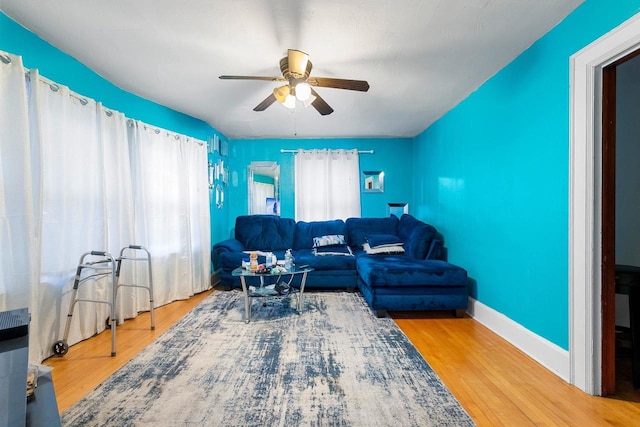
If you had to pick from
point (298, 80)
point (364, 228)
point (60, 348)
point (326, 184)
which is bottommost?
point (60, 348)

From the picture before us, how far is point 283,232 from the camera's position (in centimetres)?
468

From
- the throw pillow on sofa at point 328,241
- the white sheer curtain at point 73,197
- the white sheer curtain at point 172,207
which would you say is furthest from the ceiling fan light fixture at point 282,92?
the throw pillow on sofa at point 328,241

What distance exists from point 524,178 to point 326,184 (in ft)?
10.0

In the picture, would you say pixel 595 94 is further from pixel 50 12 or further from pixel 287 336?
pixel 50 12

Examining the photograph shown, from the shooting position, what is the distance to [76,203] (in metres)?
2.36

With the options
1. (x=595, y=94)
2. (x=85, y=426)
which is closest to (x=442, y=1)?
(x=595, y=94)

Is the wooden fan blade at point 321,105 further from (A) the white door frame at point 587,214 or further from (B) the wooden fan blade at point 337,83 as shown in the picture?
(A) the white door frame at point 587,214

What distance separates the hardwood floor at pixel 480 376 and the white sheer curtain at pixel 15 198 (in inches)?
16.6

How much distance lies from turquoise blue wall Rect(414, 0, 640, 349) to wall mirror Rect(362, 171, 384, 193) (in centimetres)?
169

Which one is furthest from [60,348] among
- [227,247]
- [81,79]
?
[81,79]

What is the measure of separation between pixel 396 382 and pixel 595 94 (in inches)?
82.9

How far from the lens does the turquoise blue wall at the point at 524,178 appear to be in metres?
1.87

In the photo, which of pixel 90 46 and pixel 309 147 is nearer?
pixel 90 46

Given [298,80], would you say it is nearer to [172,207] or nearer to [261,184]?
[172,207]
